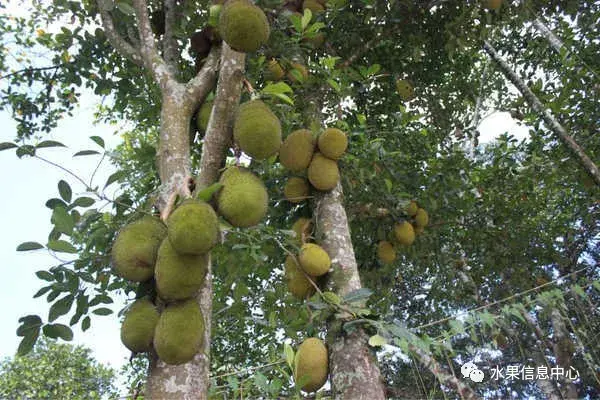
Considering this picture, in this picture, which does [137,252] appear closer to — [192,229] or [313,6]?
[192,229]

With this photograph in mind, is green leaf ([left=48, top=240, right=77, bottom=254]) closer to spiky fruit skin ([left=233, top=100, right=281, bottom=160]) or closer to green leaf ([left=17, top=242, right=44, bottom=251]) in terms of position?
green leaf ([left=17, top=242, right=44, bottom=251])

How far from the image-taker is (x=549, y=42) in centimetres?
445

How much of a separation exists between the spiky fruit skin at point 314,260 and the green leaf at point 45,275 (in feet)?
2.71

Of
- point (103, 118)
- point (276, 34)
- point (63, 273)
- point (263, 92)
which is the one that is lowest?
point (63, 273)

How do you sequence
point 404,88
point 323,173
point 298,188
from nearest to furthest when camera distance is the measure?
point 323,173, point 298,188, point 404,88

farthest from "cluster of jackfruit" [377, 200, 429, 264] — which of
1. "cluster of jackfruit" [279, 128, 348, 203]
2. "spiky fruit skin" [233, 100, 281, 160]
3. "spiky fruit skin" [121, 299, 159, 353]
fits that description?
"spiky fruit skin" [121, 299, 159, 353]

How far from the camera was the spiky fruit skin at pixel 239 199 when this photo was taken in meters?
1.23

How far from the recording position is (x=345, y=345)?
5.04ft

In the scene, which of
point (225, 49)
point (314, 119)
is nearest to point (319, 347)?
point (225, 49)

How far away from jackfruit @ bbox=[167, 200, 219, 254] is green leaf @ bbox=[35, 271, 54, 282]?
1.85 ft

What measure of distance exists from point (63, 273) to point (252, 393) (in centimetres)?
65

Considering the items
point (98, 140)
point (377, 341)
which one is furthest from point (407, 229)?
point (98, 140)

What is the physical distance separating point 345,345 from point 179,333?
2.30 ft

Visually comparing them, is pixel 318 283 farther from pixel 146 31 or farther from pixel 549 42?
pixel 549 42
